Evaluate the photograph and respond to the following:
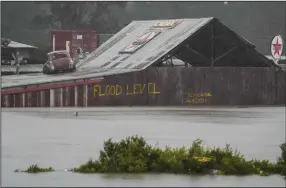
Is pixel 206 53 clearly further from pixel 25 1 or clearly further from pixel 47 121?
pixel 25 1

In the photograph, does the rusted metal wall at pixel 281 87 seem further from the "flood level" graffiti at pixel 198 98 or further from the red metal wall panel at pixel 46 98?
the red metal wall panel at pixel 46 98

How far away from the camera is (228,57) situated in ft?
201

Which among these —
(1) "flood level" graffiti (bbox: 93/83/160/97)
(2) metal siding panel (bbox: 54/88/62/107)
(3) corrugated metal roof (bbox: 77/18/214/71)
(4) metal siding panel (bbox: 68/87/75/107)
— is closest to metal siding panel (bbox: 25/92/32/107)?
(2) metal siding panel (bbox: 54/88/62/107)

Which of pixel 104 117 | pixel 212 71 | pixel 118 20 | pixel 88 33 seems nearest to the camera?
pixel 104 117

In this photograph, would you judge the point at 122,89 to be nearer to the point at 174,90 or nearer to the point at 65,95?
the point at 65,95

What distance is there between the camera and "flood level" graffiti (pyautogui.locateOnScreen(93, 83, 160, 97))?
2055 inches

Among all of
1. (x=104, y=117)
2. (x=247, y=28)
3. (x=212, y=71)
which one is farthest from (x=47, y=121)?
(x=247, y=28)

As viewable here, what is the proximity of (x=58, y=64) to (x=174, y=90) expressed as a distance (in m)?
6.62

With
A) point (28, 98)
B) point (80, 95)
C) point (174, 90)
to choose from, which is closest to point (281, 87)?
point (174, 90)

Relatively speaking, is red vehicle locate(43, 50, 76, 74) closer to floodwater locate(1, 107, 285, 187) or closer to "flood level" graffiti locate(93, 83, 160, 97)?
"flood level" graffiti locate(93, 83, 160, 97)

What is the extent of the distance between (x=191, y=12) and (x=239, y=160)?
74177mm

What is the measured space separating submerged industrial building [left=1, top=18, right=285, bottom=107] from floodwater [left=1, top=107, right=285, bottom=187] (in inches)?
69.3

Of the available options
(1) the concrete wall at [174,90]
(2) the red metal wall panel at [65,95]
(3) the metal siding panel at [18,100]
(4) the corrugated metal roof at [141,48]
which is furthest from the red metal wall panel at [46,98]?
(4) the corrugated metal roof at [141,48]

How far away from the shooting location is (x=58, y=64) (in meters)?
54.2
